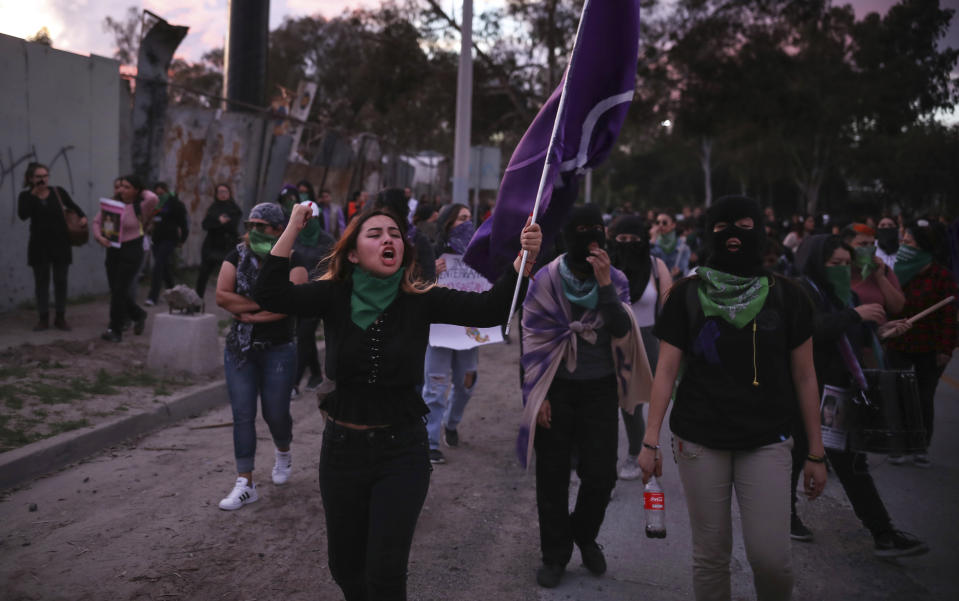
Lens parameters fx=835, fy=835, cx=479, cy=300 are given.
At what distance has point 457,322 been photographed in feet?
10.7

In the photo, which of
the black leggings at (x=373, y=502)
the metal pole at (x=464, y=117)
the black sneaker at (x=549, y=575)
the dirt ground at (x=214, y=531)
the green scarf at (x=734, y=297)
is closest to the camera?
the black leggings at (x=373, y=502)

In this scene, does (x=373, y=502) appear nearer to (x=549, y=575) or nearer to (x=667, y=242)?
(x=549, y=575)

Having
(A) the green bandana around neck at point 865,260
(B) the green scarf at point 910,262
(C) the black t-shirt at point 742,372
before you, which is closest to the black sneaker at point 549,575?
(C) the black t-shirt at point 742,372

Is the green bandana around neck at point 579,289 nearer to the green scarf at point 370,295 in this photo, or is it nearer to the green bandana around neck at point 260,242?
the green scarf at point 370,295

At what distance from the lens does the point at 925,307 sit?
21.0ft

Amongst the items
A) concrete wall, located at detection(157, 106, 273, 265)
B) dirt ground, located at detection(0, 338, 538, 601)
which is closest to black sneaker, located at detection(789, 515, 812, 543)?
dirt ground, located at detection(0, 338, 538, 601)

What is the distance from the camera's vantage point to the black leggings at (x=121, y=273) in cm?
975

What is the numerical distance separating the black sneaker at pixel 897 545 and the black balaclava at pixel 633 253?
2309 millimetres

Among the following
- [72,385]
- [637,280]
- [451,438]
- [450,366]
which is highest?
[637,280]

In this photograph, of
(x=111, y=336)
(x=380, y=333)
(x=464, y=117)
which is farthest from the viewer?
(x=464, y=117)

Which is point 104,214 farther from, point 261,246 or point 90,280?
point 261,246

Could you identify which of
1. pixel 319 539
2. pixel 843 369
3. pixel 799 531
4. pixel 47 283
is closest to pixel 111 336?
pixel 47 283

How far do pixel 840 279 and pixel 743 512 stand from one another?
2058mm

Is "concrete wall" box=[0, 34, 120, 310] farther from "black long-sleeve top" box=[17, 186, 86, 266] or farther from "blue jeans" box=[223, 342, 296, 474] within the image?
"blue jeans" box=[223, 342, 296, 474]
